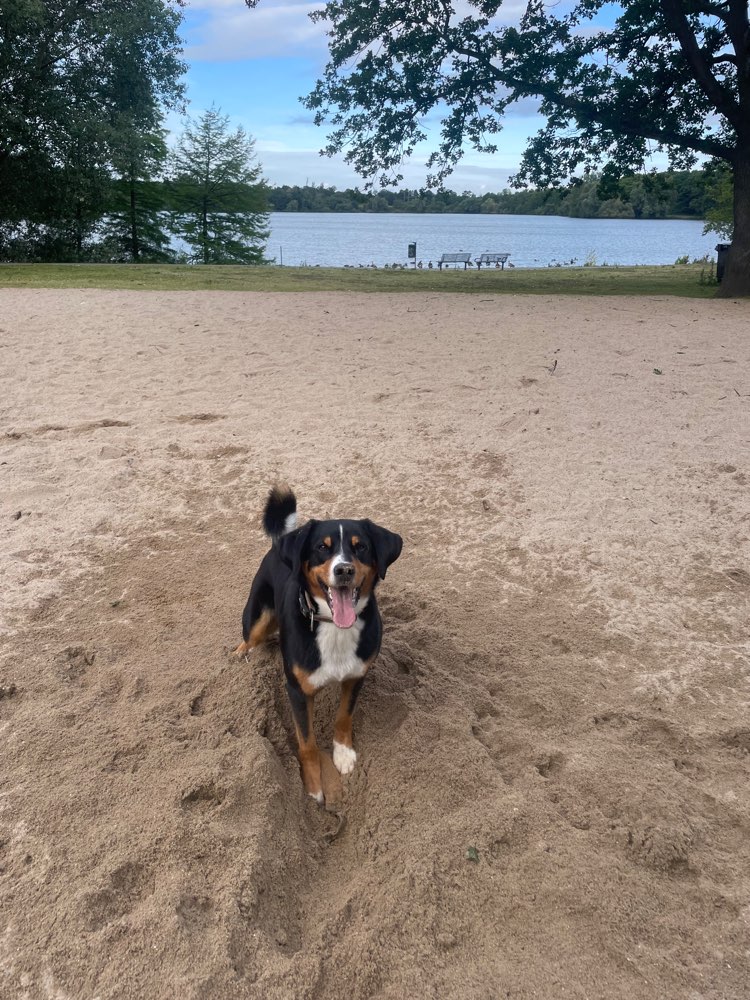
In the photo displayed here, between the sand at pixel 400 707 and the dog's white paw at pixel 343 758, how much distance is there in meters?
0.06

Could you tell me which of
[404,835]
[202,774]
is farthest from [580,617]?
[202,774]

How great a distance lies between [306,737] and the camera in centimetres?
329

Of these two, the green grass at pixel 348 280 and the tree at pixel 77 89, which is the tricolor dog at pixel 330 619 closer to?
the green grass at pixel 348 280

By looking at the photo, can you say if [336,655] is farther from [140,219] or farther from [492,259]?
[140,219]

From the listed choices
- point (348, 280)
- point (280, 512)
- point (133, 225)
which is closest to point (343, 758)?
point (280, 512)

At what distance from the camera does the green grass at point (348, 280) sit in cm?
1675

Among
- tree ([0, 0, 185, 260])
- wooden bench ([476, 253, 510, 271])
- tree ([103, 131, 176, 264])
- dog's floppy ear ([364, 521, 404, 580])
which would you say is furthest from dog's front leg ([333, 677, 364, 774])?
tree ([103, 131, 176, 264])

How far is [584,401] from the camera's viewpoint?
7.89m

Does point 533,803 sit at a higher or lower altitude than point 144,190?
lower

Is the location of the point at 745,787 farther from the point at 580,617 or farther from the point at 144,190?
the point at 144,190

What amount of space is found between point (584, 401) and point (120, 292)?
33.8 feet

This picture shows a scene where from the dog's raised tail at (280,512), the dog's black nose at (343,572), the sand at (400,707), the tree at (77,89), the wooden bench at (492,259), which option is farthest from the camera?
the wooden bench at (492,259)

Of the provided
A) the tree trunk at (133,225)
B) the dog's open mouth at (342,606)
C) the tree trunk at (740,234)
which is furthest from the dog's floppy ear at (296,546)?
the tree trunk at (133,225)

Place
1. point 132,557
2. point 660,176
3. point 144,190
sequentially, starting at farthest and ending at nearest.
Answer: point 144,190
point 660,176
point 132,557
